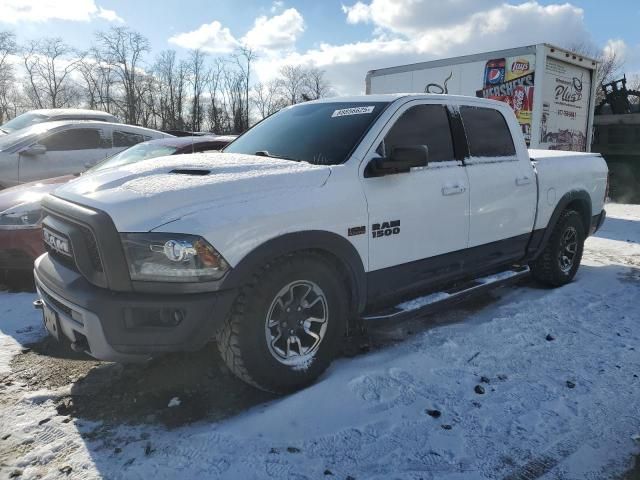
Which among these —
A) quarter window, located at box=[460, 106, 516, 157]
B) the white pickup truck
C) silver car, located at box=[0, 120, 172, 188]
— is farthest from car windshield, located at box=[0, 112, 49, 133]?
quarter window, located at box=[460, 106, 516, 157]

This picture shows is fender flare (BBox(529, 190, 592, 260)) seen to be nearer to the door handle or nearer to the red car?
the door handle

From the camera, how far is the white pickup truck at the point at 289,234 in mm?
2557

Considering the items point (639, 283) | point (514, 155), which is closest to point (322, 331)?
point (514, 155)

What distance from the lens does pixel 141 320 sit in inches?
102

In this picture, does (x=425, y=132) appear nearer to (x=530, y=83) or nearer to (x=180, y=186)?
(x=180, y=186)

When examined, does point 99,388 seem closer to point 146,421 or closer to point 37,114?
point 146,421

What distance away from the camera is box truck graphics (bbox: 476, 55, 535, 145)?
9.49m

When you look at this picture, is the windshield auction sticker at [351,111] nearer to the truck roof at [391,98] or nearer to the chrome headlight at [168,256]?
the truck roof at [391,98]

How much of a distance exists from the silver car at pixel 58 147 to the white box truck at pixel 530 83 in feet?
18.8

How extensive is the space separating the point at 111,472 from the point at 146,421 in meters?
0.44

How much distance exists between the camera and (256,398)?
3008mm

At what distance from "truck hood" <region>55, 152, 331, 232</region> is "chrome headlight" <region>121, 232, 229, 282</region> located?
71mm

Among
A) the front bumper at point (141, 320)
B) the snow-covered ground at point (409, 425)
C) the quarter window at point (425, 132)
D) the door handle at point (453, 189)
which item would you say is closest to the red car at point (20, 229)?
the snow-covered ground at point (409, 425)

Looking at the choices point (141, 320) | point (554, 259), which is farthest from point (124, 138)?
point (554, 259)
